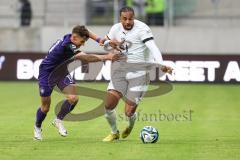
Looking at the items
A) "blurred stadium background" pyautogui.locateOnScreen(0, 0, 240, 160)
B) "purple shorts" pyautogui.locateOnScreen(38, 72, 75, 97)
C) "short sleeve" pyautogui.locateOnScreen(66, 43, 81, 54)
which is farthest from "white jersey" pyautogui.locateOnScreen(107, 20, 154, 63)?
"blurred stadium background" pyautogui.locateOnScreen(0, 0, 240, 160)

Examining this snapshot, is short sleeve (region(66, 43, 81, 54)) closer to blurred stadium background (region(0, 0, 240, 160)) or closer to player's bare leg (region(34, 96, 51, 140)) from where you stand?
player's bare leg (region(34, 96, 51, 140))

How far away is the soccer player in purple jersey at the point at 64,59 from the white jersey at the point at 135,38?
0.23m

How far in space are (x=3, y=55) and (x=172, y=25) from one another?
7454mm

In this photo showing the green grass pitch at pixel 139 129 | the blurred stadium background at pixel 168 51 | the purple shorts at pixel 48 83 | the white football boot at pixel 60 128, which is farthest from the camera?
the blurred stadium background at pixel 168 51

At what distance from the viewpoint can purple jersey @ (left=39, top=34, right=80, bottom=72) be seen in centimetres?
1487

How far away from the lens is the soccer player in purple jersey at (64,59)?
14.8m

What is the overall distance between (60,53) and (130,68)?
1341 mm

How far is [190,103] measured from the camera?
79.0ft

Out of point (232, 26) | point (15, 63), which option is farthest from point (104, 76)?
point (232, 26)

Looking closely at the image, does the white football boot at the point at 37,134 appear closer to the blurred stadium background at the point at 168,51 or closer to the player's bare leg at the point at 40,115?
the player's bare leg at the point at 40,115

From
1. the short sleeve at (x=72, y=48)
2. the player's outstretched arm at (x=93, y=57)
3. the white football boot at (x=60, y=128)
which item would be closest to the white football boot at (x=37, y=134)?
the white football boot at (x=60, y=128)

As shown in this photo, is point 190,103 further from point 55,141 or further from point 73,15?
point 73,15

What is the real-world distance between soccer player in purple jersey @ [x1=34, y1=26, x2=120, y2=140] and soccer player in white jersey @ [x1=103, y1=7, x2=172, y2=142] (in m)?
0.25

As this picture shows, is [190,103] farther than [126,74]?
Yes
